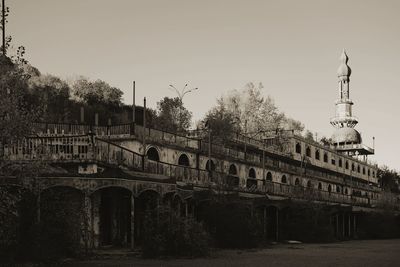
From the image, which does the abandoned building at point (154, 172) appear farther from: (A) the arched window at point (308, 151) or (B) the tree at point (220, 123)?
(B) the tree at point (220, 123)

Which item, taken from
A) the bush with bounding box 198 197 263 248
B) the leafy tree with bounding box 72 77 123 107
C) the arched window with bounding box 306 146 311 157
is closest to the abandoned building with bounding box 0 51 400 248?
the arched window with bounding box 306 146 311 157

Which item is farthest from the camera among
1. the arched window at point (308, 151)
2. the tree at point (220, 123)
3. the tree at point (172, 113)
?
the arched window at point (308, 151)

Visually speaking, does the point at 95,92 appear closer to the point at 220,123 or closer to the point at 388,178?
the point at 220,123

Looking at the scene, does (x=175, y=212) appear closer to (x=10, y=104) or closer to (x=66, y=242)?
(x=66, y=242)

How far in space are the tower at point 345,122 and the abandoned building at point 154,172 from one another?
26262 mm

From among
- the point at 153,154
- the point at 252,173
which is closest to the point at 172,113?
the point at 252,173

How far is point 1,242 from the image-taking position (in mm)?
18656

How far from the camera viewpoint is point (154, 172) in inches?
1407

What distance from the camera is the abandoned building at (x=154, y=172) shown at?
2558 cm

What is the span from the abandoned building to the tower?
86.2 ft

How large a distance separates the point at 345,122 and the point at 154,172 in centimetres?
8876

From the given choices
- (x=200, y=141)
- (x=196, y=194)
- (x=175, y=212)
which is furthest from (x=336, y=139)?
(x=175, y=212)

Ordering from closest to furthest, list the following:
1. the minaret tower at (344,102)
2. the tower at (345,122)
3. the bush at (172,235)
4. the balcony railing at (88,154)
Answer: the bush at (172,235) → the balcony railing at (88,154) → the tower at (345,122) → the minaret tower at (344,102)

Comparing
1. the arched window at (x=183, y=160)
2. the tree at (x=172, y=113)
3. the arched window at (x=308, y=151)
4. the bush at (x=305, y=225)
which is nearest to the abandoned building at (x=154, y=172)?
the arched window at (x=183, y=160)
